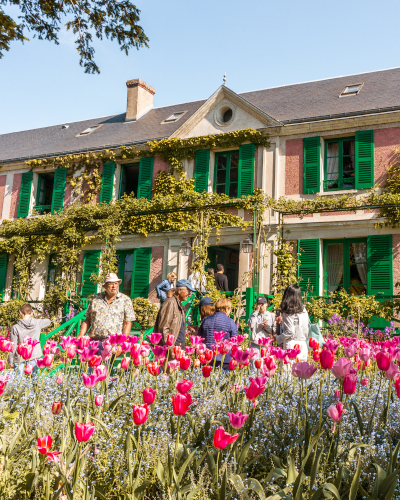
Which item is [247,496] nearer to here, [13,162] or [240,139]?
[240,139]

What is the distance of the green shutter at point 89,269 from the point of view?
14.5 metres

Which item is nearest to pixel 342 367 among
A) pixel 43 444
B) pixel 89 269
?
pixel 43 444

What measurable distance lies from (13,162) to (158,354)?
Answer: 15491 millimetres

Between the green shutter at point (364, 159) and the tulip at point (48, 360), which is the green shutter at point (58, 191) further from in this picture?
the tulip at point (48, 360)

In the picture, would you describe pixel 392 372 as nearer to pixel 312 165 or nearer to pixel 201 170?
pixel 312 165

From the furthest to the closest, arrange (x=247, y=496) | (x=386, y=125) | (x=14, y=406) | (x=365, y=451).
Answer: (x=386, y=125), (x=14, y=406), (x=365, y=451), (x=247, y=496)

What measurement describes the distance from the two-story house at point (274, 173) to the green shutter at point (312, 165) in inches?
1.0

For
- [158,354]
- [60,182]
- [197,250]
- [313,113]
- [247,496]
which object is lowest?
[247,496]

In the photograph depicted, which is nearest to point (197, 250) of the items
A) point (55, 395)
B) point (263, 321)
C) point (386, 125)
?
point (386, 125)

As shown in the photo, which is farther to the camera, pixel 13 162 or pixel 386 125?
pixel 13 162

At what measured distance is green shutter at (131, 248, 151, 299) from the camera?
13.9 meters

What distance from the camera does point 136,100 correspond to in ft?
58.9

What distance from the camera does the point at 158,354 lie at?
9.83 ft

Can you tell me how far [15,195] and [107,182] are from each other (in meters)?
3.74
